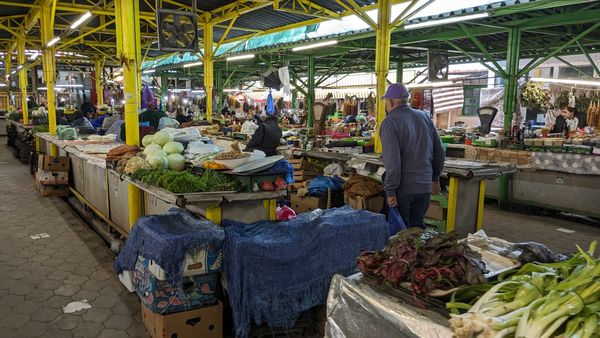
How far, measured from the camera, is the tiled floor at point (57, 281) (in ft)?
12.9

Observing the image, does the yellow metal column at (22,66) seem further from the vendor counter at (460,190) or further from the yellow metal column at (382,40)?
the vendor counter at (460,190)

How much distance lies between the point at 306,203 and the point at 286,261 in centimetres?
319

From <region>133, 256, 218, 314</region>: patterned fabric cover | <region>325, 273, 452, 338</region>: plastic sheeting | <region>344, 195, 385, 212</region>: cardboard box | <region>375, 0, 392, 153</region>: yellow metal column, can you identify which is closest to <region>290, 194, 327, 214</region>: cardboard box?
<region>344, 195, 385, 212</region>: cardboard box

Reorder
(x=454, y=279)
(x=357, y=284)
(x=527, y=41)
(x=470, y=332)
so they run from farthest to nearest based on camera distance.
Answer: (x=527, y=41) → (x=357, y=284) → (x=454, y=279) → (x=470, y=332)

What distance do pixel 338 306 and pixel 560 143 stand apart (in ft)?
23.1

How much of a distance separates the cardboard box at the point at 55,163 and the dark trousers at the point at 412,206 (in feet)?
24.7

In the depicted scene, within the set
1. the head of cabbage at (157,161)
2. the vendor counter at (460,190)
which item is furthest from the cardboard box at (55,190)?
the vendor counter at (460,190)

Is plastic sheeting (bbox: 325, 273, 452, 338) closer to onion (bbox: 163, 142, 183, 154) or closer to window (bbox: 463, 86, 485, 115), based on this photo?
onion (bbox: 163, 142, 183, 154)

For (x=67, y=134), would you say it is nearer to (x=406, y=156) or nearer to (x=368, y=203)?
(x=368, y=203)

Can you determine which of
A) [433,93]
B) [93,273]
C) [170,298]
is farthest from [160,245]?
[433,93]

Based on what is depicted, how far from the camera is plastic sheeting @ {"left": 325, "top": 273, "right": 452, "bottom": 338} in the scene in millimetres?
1889

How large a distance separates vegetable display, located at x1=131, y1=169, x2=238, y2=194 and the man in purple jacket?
58.6 inches

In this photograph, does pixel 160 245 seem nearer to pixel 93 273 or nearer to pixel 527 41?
pixel 93 273

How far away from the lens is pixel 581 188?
7395 mm
